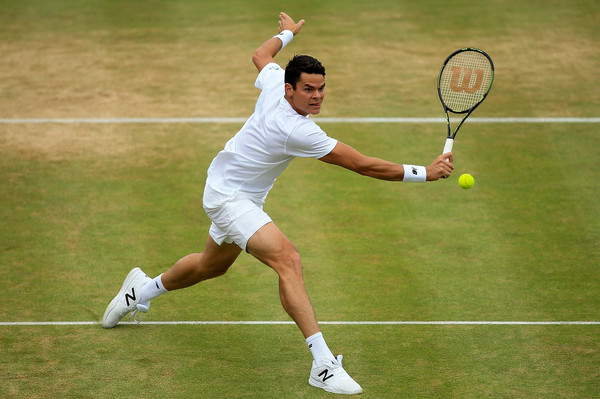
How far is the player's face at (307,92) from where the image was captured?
18.3 feet

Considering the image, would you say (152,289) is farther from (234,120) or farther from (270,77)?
(234,120)

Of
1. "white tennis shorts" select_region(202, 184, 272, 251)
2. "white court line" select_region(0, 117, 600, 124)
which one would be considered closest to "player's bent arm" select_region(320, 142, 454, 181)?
"white tennis shorts" select_region(202, 184, 272, 251)

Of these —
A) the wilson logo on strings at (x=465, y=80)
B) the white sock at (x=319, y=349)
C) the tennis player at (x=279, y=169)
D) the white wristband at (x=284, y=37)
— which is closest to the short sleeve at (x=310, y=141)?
the tennis player at (x=279, y=169)

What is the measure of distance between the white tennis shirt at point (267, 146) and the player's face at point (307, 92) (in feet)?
0.19

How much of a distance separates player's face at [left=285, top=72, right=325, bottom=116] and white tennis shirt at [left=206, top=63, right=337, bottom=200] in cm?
6

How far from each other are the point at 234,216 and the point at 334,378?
1.19m

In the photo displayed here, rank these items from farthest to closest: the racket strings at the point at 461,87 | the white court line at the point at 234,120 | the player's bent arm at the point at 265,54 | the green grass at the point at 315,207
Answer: the white court line at the point at 234,120
the racket strings at the point at 461,87
the player's bent arm at the point at 265,54
the green grass at the point at 315,207

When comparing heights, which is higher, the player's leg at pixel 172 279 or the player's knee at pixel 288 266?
the player's knee at pixel 288 266

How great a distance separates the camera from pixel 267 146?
5.70 metres

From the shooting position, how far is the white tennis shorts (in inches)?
225

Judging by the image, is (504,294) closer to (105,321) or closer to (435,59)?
(105,321)

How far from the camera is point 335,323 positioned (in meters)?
6.53

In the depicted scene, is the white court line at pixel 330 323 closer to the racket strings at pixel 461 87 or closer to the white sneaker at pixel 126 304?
the white sneaker at pixel 126 304

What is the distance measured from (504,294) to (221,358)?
2.33m
